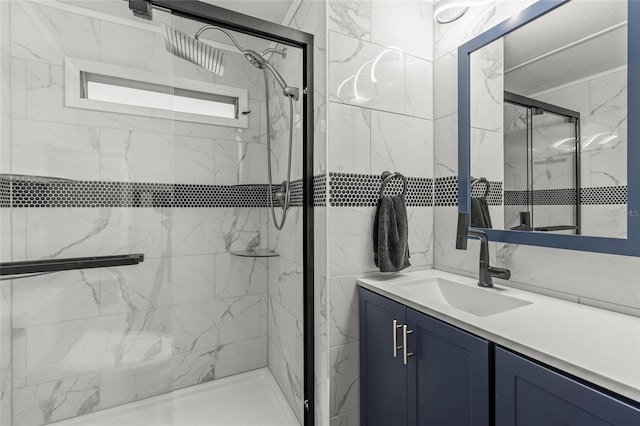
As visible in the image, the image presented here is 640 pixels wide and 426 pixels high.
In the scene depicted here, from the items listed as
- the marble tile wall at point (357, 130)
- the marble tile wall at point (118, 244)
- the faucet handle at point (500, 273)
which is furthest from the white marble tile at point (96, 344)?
the faucet handle at point (500, 273)

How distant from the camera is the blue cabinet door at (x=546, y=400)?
54 cm

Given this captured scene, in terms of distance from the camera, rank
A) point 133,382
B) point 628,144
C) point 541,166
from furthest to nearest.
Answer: point 133,382 < point 541,166 < point 628,144

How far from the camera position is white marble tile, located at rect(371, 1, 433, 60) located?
4.66 ft

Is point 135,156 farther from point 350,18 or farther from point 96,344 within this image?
point 350,18

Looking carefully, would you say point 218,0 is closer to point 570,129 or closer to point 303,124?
point 303,124

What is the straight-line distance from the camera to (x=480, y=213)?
1344mm

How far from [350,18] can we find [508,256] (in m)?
1.29

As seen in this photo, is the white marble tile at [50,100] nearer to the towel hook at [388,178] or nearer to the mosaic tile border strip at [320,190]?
the mosaic tile border strip at [320,190]

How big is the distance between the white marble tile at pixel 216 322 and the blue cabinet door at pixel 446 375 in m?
1.03

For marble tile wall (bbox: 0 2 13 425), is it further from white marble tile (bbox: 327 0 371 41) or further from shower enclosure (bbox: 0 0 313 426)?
white marble tile (bbox: 327 0 371 41)

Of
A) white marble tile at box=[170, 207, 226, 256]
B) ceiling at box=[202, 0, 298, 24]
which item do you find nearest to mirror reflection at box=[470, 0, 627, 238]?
ceiling at box=[202, 0, 298, 24]

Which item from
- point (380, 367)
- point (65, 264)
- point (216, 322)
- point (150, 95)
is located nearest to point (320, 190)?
point (380, 367)

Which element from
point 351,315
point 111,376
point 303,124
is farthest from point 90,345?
point 303,124

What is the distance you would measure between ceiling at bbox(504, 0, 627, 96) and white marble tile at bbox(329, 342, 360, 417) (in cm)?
137
